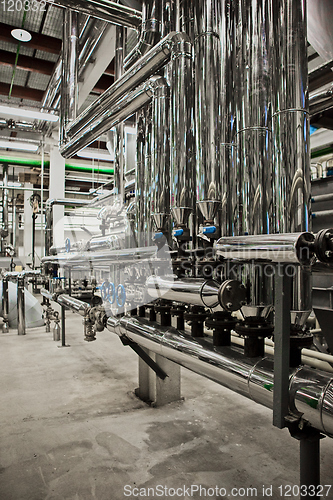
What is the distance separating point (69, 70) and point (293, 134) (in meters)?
1.99

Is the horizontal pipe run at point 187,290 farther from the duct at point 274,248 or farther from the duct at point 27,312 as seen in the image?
the duct at point 27,312

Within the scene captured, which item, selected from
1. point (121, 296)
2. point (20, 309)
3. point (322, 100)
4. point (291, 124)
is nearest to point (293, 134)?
point (291, 124)

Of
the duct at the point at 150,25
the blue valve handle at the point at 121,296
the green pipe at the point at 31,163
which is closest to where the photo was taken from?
the duct at the point at 150,25

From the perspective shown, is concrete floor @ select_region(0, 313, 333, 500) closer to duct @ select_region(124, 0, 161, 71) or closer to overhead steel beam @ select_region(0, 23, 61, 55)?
duct @ select_region(124, 0, 161, 71)

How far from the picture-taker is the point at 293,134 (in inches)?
33.8

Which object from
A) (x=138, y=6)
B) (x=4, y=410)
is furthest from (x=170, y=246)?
(x=138, y=6)

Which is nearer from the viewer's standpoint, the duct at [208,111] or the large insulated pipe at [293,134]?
the large insulated pipe at [293,134]

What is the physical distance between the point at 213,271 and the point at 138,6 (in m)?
1.94

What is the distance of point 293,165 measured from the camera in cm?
85

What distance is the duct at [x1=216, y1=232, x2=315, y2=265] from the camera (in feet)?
2.23

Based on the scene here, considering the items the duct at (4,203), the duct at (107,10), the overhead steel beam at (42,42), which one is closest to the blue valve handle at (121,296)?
the duct at (107,10)

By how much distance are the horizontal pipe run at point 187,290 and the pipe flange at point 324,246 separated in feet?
1.11

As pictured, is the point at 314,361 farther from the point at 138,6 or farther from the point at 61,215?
the point at 61,215

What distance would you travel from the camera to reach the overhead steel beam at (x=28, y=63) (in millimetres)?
3572
